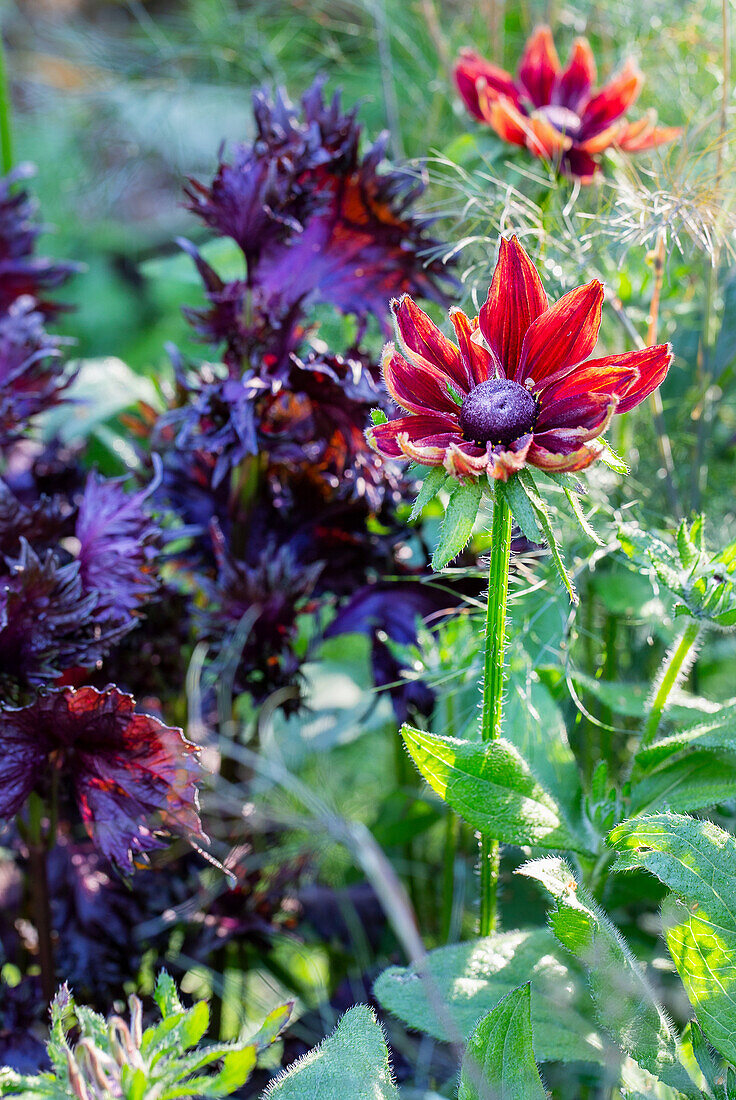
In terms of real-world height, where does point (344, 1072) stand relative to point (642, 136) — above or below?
below

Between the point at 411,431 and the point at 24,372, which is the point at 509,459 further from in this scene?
the point at 24,372

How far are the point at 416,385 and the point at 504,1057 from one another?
289mm

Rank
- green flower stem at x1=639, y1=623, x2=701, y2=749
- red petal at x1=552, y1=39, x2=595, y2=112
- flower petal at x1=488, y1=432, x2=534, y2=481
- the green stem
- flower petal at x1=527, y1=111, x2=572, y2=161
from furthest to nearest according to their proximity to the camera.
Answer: the green stem → red petal at x1=552, y1=39, x2=595, y2=112 → flower petal at x1=527, y1=111, x2=572, y2=161 → green flower stem at x1=639, y1=623, x2=701, y2=749 → flower petal at x1=488, y1=432, x2=534, y2=481

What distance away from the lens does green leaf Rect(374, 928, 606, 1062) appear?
1.39 ft

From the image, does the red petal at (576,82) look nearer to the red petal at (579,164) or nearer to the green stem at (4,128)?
the red petal at (579,164)

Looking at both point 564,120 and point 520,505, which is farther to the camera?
point 564,120

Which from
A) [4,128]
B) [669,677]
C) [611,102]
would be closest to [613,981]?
[669,677]

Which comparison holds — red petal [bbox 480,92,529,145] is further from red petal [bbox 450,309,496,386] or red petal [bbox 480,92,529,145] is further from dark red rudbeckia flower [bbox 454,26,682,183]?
red petal [bbox 450,309,496,386]

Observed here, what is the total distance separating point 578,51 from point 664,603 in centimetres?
42

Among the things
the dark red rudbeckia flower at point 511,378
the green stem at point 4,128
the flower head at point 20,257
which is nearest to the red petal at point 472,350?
the dark red rudbeckia flower at point 511,378

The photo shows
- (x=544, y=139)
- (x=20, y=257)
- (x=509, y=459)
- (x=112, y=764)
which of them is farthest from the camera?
(x=20, y=257)

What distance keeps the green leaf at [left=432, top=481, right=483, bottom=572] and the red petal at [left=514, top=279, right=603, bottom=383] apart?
73 mm

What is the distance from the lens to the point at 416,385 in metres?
0.39

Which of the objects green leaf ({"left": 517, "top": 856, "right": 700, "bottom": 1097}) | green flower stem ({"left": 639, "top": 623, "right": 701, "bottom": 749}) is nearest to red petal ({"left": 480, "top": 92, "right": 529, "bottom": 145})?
green flower stem ({"left": 639, "top": 623, "right": 701, "bottom": 749})
